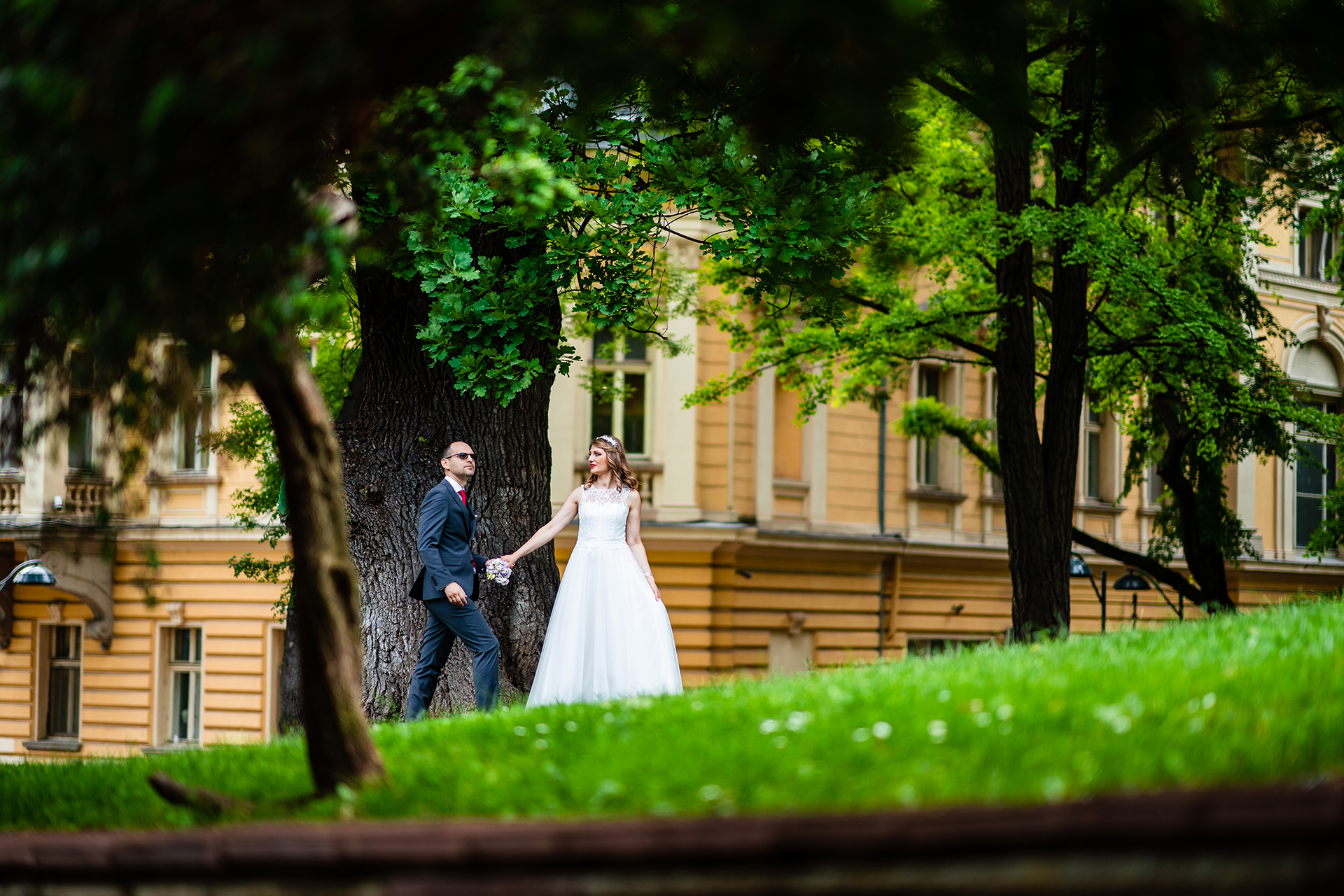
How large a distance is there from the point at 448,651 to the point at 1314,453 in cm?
2788

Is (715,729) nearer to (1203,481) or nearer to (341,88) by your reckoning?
(341,88)

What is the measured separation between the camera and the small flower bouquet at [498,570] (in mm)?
10453

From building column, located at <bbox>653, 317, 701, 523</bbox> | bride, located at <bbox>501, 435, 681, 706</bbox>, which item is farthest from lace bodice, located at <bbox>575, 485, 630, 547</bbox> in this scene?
building column, located at <bbox>653, 317, 701, 523</bbox>

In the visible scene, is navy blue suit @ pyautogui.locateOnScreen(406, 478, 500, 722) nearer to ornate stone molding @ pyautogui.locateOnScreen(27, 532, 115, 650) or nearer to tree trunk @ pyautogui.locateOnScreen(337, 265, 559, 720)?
tree trunk @ pyautogui.locateOnScreen(337, 265, 559, 720)

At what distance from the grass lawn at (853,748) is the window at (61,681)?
19.4 m

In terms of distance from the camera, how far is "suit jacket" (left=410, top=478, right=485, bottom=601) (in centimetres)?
997

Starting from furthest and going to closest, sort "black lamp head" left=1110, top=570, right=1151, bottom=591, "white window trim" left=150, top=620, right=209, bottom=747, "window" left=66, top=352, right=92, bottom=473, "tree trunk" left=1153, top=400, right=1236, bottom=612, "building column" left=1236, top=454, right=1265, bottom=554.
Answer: "building column" left=1236, top=454, right=1265, bottom=554, "white window trim" left=150, top=620, right=209, bottom=747, "black lamp head" left=1110, top=570, right=1151, bottom=591, "tree trunk" left=1153, top=400, right=1236, bottom=612, "window" left=66, top=352, right=92, bottom=473

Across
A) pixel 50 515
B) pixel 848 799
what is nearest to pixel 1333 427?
pixel 848 799

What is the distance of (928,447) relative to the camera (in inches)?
1074

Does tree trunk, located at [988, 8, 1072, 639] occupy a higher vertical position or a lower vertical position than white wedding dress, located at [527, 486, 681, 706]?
higher

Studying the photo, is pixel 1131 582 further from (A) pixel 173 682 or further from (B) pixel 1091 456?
(A) pixel 173 682

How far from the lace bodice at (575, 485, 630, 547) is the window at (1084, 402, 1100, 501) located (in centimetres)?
2076

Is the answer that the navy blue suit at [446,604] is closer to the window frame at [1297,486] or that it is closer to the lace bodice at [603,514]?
the lace bodice at [603,514]

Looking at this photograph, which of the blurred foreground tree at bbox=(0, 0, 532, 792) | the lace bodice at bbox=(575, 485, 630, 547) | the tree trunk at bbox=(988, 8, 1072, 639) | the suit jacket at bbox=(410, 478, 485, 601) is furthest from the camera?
the tree trunk at bbox=(988, 8, 1072, 639)
